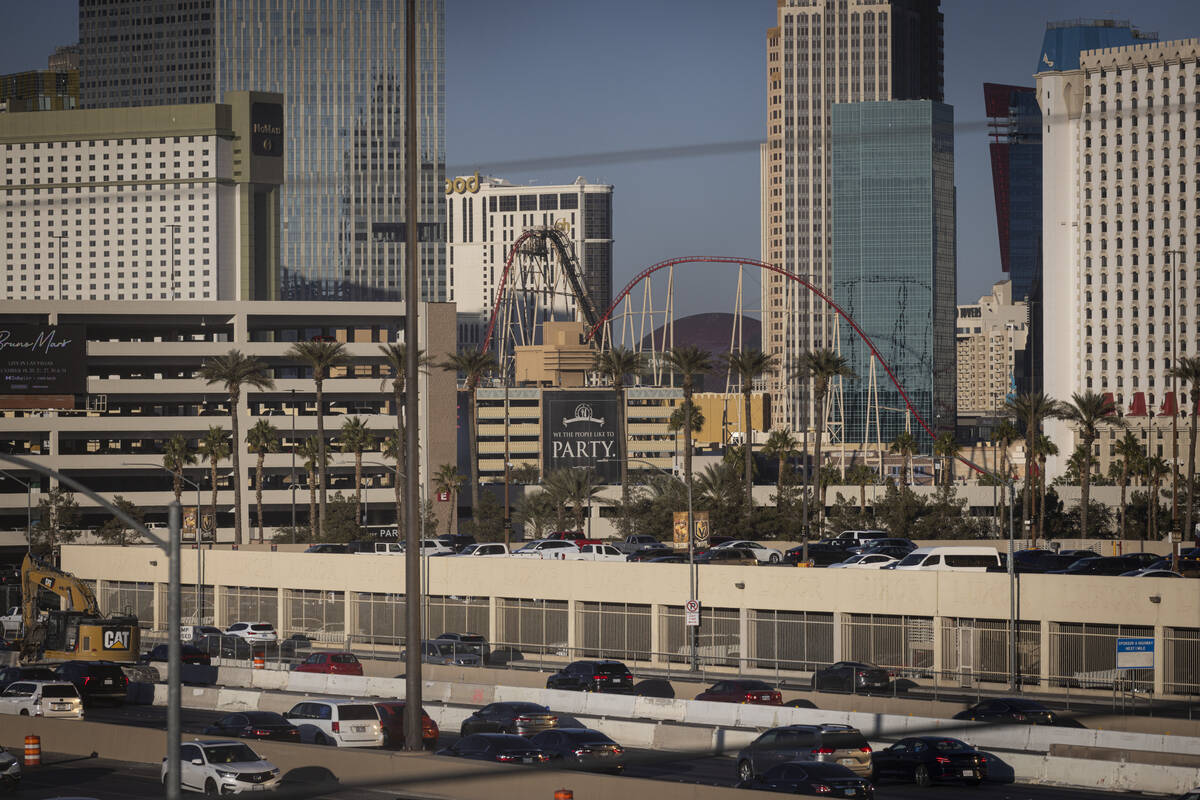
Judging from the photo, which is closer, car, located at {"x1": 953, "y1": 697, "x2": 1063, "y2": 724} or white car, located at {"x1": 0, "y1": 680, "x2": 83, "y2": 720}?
Answer: car, located at {"x1": 953, "y1": 697, "x2": 1063, "y2": 724}

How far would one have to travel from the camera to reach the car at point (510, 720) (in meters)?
38.4

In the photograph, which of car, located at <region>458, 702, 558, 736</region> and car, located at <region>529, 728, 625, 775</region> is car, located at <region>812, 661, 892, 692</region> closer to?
car, located at <region>458, 702, 558, 736</region>

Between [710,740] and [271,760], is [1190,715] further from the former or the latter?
[271,760]

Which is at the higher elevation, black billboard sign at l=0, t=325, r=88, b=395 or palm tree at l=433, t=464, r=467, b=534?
black billboard sign at l=0, t=325, r=88, b=395

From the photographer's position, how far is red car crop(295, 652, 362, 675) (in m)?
52.6

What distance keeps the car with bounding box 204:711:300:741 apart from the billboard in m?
135

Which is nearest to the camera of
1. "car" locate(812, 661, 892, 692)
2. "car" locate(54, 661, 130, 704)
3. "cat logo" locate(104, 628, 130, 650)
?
"car" locate(54, 661, 130, 704)

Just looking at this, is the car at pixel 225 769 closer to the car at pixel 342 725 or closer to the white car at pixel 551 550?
the car at pixel 342 725

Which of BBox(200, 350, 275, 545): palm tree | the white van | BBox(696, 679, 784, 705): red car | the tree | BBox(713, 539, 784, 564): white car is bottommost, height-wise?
the tree

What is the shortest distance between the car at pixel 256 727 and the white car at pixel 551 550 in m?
35.4

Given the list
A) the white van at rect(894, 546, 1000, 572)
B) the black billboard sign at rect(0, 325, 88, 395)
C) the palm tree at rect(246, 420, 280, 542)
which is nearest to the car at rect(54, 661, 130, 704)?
the white van at rect(894, 546, 1000, 572)

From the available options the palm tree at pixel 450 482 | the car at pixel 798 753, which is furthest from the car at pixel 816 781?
the palm tree at pixel 450 482

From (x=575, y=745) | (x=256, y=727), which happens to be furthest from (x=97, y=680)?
(x=575, y=745)

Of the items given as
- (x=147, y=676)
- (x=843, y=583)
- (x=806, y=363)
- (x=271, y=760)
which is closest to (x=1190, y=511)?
(x=806, y=363)
